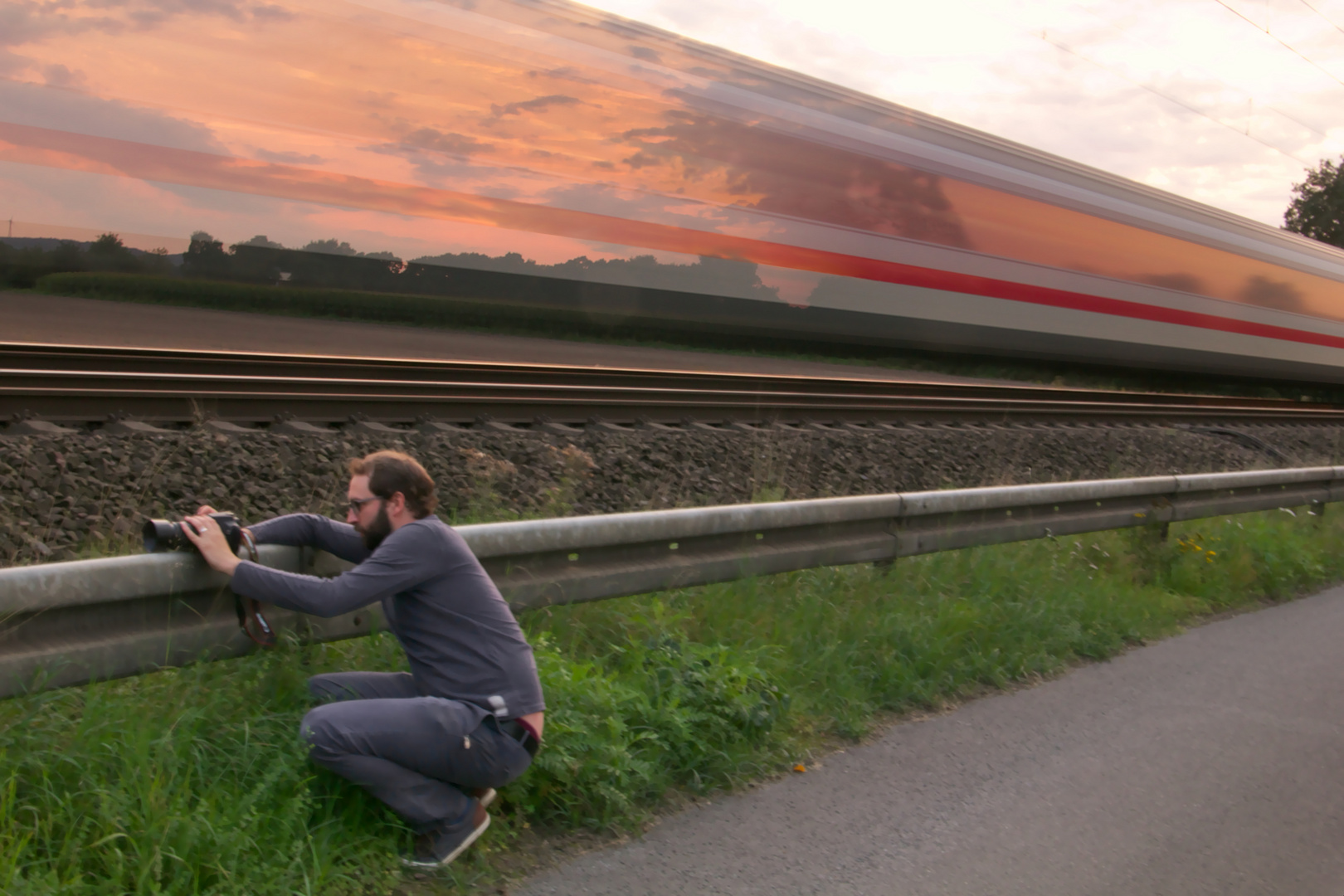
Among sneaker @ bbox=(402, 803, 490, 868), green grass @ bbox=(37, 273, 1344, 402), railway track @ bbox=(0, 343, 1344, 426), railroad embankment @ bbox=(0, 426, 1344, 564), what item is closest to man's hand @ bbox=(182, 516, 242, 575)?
sneaker @ bbox=(402, 803, 490, 868)

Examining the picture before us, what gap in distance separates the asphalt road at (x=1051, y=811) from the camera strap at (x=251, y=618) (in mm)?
952

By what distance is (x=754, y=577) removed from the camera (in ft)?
14.6

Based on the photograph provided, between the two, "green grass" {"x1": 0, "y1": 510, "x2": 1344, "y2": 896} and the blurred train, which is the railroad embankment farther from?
the blurred train

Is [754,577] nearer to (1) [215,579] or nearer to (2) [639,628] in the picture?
(2) [639,628]

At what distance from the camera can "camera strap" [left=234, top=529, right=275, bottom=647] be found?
2.78 m

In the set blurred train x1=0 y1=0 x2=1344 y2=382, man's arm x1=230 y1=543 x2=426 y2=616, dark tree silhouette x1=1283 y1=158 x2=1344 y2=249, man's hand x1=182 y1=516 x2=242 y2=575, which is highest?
dark tree silhouette x1=1283 y1=158 x2=1344 y2=249

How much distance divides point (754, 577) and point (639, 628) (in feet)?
2.25

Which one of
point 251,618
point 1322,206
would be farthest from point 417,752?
point 1322,206

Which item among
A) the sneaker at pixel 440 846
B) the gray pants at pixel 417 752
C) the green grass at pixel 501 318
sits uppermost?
the green grass at pixel 501 318

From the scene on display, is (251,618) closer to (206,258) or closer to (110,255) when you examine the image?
(110,255)

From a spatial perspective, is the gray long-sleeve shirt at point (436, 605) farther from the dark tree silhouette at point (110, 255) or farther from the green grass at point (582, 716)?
the dark tree silhouette at point (110, 255)

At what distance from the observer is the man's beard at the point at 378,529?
9.29 ft

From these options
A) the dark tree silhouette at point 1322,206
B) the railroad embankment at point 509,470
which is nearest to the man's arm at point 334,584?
the railroad embankment at point 509,470

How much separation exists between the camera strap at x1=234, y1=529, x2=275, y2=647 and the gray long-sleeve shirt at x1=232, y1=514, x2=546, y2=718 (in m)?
0.17
